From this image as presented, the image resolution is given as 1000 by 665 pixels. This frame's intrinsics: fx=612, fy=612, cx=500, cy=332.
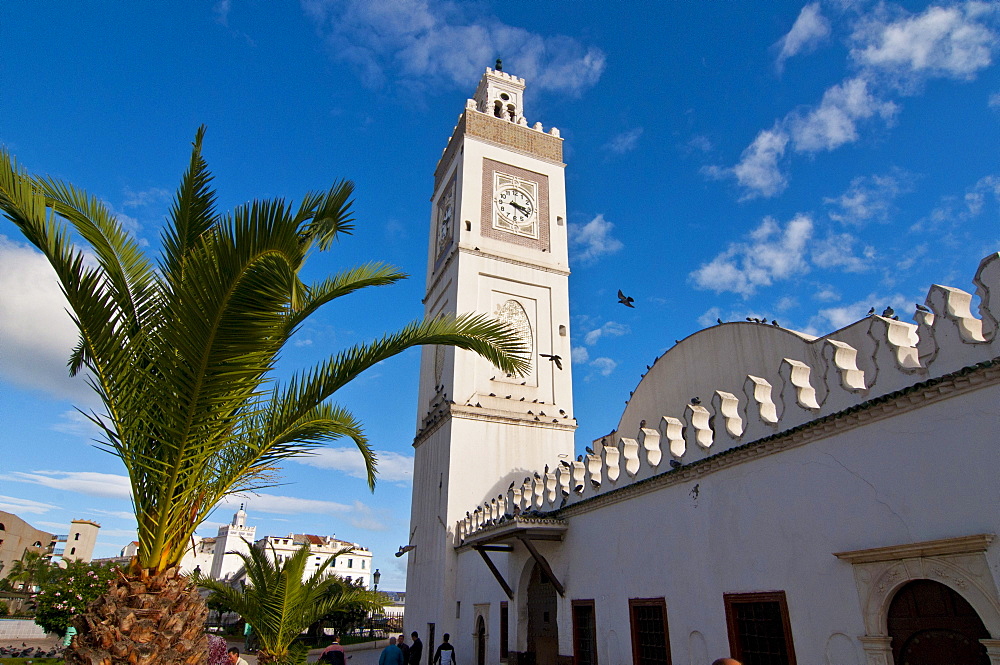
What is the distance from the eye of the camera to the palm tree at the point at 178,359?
4102 mm

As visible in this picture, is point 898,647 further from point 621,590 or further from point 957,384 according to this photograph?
point 621,590

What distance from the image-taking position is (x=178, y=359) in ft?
14.3

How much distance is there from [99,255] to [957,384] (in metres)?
6.85

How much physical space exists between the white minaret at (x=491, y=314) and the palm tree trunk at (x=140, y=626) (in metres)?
9.58

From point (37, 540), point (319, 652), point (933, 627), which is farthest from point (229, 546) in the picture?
point (933, 627)

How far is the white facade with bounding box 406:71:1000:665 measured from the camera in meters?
4.70

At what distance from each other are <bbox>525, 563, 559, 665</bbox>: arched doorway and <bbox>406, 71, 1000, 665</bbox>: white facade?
0.15 feet

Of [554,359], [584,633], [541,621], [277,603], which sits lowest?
[584,633]

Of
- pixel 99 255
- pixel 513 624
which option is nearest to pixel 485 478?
pixel 513 624

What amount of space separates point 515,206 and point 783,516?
1613 cm

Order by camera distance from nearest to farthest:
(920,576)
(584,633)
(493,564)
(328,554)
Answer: (920,576) → (584,633) → (493,564) → (328,554)

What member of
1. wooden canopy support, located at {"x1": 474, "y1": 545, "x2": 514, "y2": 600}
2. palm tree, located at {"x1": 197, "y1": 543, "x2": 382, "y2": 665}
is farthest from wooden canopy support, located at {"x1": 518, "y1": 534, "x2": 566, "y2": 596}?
palm tree, located at {"x1": 197, "y1": 543, "x2": 382, "y2": 665}

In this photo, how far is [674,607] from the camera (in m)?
7.45

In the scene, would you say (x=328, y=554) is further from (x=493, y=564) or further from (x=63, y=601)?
(x=493, y=564)
